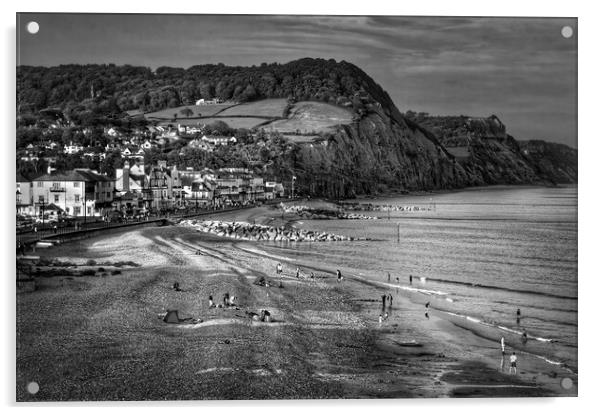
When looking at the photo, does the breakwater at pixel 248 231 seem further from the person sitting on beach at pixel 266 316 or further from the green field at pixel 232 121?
the person sitting on beach at pixel 266 316

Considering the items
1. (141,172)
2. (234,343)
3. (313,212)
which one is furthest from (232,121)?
(234,343)

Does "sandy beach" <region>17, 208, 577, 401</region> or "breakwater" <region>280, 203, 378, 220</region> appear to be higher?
"breakwater" <region>280, 203, 378, 220</region>

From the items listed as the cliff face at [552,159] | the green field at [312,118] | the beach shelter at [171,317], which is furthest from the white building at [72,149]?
the cliff face at [552,159]

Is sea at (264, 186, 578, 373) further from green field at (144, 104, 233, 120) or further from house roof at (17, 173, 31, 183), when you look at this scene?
house roof at (17, 173, 31, 183)

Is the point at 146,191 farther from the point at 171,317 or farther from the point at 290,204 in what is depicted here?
the point at 171,317

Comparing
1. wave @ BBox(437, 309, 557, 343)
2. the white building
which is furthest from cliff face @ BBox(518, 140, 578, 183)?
the white building

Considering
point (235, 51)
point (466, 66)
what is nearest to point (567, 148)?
point (466, 66)
